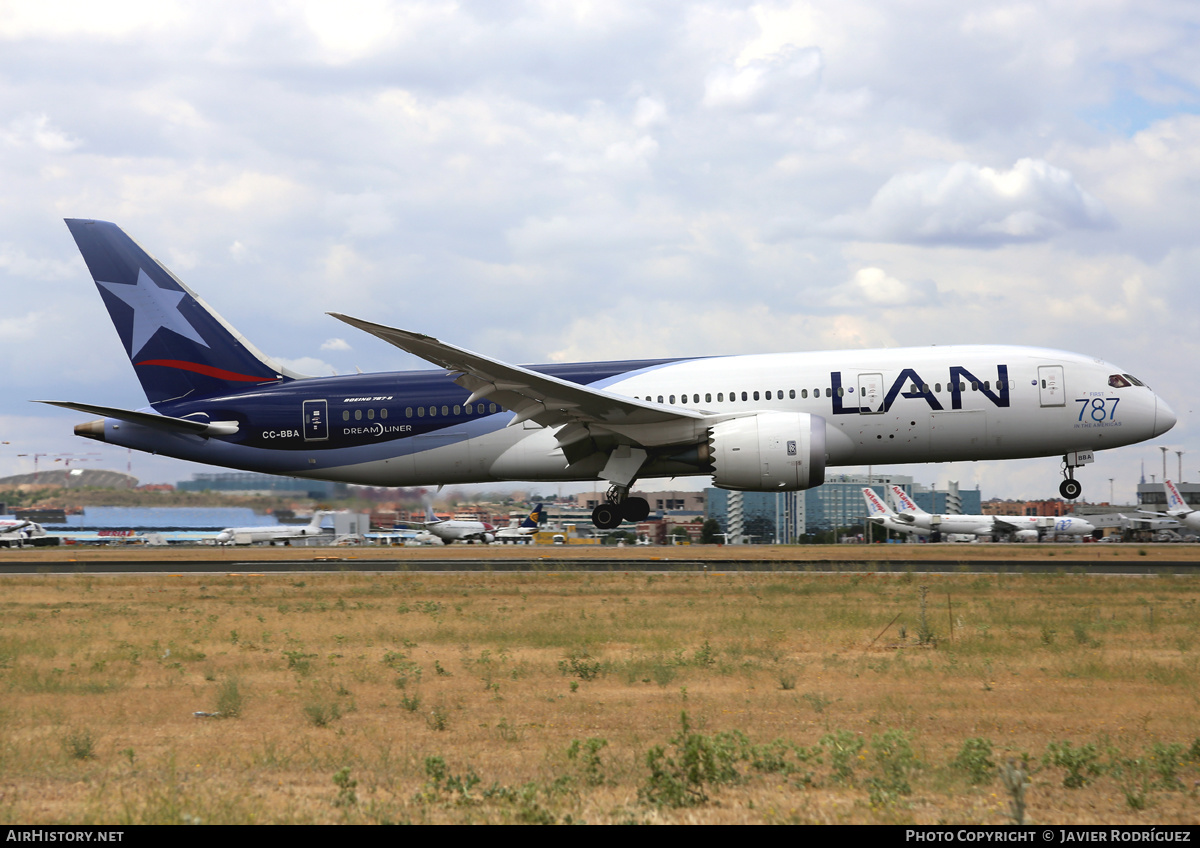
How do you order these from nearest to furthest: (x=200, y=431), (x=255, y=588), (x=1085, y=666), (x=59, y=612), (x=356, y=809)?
(x=356, y=809) < (x=1085, y=666) < (x=59, y=612) < (x=255, y=588) < (x=200, y=431)

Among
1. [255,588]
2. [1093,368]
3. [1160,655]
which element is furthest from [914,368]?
[255,588]

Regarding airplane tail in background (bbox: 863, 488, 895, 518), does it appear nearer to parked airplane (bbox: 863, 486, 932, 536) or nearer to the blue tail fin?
parked airplane (bbox: 863, 486, 932, 536)

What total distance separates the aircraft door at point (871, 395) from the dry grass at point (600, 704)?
662 cm

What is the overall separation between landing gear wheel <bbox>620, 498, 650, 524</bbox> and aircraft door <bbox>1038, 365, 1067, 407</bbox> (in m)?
10.1

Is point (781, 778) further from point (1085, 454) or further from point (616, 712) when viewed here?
point (1085, 454)

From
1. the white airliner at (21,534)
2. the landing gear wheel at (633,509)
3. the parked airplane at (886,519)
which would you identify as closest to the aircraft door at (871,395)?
the landing gear wheel at (633,509)

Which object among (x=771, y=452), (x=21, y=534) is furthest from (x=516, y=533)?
(x=771, y=452)

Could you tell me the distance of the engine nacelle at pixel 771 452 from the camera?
76.8 ft

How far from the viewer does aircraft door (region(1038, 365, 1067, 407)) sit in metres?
24.3

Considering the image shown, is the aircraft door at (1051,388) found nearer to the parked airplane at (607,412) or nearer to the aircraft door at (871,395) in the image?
the parked airplane at (607,412)

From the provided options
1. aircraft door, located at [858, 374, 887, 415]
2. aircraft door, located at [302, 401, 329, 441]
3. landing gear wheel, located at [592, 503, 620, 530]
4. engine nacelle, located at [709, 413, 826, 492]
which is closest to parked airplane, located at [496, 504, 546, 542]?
aircraft door, located at [302, 401, 329, 441]

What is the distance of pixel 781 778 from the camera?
6.94 m

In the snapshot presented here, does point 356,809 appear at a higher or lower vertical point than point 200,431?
lower

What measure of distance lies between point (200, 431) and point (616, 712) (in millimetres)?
21353
